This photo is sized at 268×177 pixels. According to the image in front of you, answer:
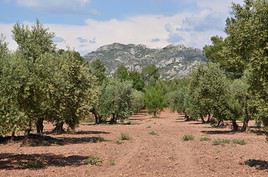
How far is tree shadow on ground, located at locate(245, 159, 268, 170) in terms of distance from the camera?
25.3 m

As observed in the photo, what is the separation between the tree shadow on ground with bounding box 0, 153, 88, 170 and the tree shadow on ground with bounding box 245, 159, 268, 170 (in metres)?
10.1

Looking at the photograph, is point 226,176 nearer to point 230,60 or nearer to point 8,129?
point 230,60

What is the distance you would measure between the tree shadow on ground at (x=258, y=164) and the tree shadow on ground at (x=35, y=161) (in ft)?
33.3

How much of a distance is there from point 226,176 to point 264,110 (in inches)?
163


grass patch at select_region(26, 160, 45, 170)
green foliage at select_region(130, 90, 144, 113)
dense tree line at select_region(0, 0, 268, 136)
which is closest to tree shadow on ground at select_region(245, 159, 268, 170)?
dense tree line at select_region(0, 0, 268, 136)

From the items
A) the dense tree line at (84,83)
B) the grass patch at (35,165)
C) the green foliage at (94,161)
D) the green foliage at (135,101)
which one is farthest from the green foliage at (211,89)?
the grass patch at (35,165)

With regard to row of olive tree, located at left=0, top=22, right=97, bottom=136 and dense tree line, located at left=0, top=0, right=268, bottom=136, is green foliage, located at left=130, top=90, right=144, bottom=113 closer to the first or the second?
dense tree line, located at left=0, top=0, right=268, bottom=136

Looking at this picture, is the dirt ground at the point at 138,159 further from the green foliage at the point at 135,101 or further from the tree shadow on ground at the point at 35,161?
the green foliage at the point at 135,101

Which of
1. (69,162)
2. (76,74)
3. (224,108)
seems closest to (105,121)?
(224,108)

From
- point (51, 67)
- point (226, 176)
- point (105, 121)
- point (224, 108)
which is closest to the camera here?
point (226, 176)

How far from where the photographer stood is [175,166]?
86.5 ft

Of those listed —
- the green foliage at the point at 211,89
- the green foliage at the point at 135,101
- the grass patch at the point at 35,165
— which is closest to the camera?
the grass patch at the point at 35,165

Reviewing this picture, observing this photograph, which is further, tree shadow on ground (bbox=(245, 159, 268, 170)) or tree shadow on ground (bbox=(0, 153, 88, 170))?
tree shadow on ground (bbox=(0, 153, 88, 170))

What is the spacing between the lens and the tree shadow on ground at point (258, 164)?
2530cm
